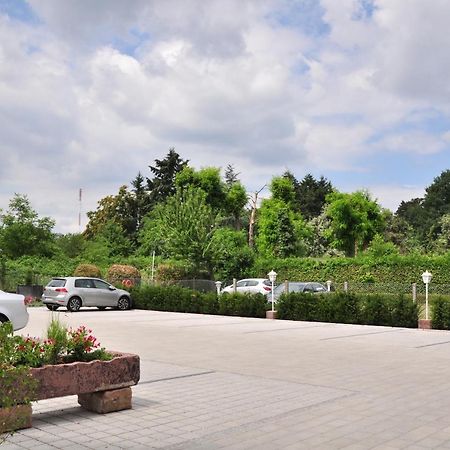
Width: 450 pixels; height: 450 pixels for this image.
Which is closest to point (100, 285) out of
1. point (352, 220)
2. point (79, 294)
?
point (79, 294)

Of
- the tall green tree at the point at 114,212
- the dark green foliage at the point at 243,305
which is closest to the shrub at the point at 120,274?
the dark green foliage at the point at 243,305

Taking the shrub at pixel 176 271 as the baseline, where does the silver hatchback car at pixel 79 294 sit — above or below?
below

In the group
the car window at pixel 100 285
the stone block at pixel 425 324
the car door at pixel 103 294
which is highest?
the car window at pixel 100 285

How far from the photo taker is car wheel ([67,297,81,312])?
2635cm

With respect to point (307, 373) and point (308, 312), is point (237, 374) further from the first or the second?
point (308, 312)

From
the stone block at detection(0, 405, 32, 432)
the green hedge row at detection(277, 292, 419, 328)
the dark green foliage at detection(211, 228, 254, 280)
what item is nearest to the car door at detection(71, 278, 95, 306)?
the green hedge row at detection(277, 292, 419, 328)

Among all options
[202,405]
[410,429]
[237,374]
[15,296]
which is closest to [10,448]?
[202,405]

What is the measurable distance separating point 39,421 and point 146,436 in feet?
4.15

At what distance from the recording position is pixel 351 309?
2008cm

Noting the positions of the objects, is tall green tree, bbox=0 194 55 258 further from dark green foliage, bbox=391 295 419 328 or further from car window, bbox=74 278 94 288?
dark green foliage, bbox=391 295 419 328

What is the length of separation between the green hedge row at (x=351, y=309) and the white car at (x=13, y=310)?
1065cm

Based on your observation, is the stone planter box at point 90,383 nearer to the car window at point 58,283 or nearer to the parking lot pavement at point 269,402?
the parking lot pavement at point 269,402

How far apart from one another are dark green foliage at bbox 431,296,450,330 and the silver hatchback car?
1478 cm

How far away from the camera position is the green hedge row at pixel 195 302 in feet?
75.7
